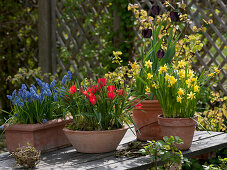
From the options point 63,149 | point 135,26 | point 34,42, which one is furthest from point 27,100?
point 34,42

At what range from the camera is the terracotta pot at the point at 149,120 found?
7.81 ft

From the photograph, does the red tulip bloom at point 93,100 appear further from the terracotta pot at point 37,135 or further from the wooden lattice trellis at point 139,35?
the wooden lattice trellis at point 139,35

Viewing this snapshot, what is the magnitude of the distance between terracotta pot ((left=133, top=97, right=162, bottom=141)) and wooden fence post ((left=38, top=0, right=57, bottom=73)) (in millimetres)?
2603

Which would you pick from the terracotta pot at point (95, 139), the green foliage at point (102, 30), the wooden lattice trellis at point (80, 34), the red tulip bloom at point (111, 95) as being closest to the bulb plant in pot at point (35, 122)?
the terracotta pot at point (95, 139)

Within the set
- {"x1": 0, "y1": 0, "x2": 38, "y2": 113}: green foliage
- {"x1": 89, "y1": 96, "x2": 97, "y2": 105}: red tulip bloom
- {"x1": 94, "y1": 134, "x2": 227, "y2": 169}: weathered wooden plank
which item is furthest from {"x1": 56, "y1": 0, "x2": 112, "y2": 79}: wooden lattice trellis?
{"x1": 89, "y1": 96, "x2": 97, "y2": 105}: red tulip bloom

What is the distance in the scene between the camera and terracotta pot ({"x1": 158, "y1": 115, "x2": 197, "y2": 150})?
2.18m

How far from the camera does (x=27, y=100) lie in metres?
2.24

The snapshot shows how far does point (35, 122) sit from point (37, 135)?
3.3 inches

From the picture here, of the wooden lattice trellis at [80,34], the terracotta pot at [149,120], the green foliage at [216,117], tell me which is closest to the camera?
the terracotta pot at [149,120]

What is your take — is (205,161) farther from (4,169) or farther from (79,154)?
(4,169)

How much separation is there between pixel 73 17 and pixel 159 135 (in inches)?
104

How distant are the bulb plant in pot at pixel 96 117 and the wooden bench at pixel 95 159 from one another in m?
0.06

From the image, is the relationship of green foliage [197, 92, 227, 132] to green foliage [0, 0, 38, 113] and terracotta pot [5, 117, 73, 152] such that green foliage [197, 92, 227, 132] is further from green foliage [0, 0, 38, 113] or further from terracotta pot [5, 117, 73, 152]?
green foliage [0, 0, 38, 113]

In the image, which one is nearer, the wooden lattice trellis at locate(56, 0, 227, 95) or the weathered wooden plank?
the weathered wooden plank
